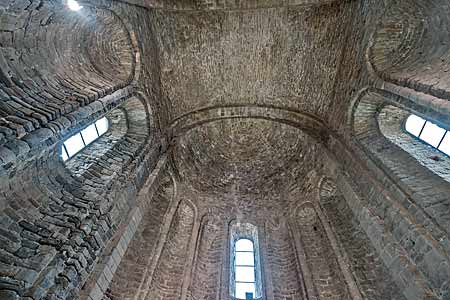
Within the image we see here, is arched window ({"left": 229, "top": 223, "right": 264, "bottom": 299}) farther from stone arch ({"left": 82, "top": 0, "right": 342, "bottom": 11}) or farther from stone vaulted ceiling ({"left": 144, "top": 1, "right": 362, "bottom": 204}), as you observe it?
stone arch ({"left": 82, "top": 0, "right": 342, "bottom": 11})

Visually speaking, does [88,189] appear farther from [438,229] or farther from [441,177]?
[441,177]

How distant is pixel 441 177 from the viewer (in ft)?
20.6

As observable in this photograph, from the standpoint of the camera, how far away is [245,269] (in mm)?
8422

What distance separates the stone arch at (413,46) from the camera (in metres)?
6.56

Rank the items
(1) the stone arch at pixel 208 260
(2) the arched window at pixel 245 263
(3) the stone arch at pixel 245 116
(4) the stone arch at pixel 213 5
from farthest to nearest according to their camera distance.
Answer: (3) the stone arch at pixel 245 116 → (4) the stone arch at pixel 213 5 → (2) the arched window at pixel 245 263 → (1) the stone arch at pixel 208 260

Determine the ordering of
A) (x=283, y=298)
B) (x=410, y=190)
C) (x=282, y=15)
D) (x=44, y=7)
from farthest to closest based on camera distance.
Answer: (x=282, y=15) → (x=283, y=298) → (x=410, y=190) → (x=44, y=7)

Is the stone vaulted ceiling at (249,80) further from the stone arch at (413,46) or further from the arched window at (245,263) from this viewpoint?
the arched window at (245,263)

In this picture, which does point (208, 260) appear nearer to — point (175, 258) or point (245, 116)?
point (175, 258)

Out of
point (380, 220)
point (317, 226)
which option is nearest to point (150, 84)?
point (317, 226)

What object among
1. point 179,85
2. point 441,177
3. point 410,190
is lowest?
point 410,190

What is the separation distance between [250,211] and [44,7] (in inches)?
271

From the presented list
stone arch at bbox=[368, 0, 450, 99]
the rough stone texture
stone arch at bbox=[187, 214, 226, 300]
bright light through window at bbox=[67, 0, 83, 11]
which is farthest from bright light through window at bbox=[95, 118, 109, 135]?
stone arch at bbox=[368, 0, 450, 99]

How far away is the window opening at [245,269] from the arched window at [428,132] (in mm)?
4641

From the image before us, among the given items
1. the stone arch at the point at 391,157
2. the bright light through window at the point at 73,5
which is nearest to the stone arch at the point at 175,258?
the stone arch at the point at 391,157
